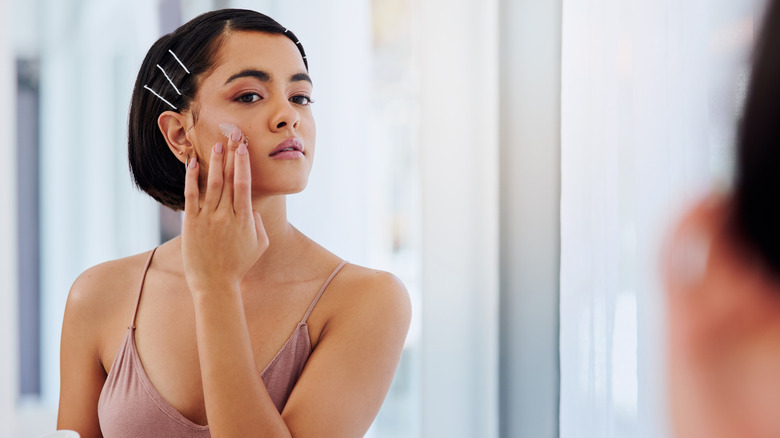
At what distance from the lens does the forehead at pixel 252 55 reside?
104 centimetres

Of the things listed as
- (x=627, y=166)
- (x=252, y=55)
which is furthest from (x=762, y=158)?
(x=627, y=166)

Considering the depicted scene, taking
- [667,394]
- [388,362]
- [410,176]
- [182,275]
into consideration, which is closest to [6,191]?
[182,275]

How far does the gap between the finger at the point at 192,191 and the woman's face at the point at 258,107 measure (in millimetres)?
55

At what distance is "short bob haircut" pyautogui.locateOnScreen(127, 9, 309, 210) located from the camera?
1.06m

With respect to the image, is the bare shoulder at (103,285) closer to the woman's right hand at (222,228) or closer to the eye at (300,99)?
the woman's right hand at (222,228)

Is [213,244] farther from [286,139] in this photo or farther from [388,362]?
[388,362]

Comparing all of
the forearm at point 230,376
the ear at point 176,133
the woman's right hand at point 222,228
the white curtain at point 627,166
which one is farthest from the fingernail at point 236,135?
the white curtain at point 627,166

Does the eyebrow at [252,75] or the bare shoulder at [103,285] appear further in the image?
the bare shoulder at [103,285]

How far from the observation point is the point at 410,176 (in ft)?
6.25

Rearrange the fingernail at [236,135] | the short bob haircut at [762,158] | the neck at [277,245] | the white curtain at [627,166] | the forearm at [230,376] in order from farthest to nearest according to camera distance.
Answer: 1. the white curtain at [627,166]
2. the neck at [277,245]
3. the fingernail at [236,135]
4. the forearm at [230,376]
5. the short bob haircut at [762,158]

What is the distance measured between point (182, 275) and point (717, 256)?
1032 mm

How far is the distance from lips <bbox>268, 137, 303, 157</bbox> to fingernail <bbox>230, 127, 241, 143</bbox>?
0.06m

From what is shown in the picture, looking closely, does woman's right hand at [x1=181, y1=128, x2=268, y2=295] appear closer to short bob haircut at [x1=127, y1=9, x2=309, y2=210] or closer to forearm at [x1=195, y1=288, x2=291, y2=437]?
forearm at [x1=195, y1=288, x2=291, y2=437]

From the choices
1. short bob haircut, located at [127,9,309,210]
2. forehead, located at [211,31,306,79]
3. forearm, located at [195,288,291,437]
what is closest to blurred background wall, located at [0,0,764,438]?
short bob haircut, located at [127,9,309,210]
